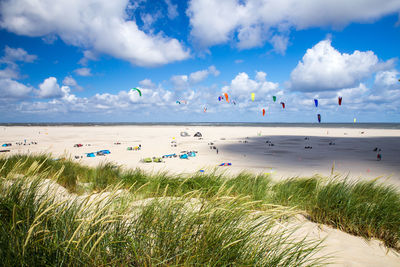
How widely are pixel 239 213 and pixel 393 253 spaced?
273 centimetres

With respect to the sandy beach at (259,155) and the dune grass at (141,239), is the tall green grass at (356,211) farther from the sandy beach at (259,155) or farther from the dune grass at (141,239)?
the dune grass at (141,239)

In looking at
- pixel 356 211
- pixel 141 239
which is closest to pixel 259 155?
pixel 356 211

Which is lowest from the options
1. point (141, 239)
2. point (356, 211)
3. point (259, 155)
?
point (259, 155)

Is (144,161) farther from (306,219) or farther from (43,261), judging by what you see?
(43,261)

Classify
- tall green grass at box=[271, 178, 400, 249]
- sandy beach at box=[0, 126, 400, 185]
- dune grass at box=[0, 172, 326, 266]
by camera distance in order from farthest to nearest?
1. sandy beach at box=[0, 126, 400, 185]
2. tall green grass at box=[271, 178, 400, 249]
3. dune grass at box=[0, 172, 326, 266]

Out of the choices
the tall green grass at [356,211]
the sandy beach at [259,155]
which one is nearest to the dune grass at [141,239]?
the tall green grass at [356,211]

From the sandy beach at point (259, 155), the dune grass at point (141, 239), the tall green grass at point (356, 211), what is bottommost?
the sandy beach at point (259, 155)

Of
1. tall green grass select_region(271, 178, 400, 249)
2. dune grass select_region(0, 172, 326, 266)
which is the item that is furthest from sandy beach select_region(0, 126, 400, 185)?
dune grass select_region(0, 172, 326, 266)

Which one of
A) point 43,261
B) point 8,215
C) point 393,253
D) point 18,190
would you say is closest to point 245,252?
point 43,261

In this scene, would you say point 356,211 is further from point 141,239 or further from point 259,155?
point 259,155

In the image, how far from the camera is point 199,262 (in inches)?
64.2

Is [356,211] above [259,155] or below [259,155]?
above

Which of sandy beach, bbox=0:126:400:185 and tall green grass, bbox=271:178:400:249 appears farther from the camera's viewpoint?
sandy beach, bbox=0:126:400:185

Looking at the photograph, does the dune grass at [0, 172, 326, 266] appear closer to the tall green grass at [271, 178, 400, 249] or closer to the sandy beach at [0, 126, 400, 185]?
the tall green grass at [271, 178, 400, 249]
